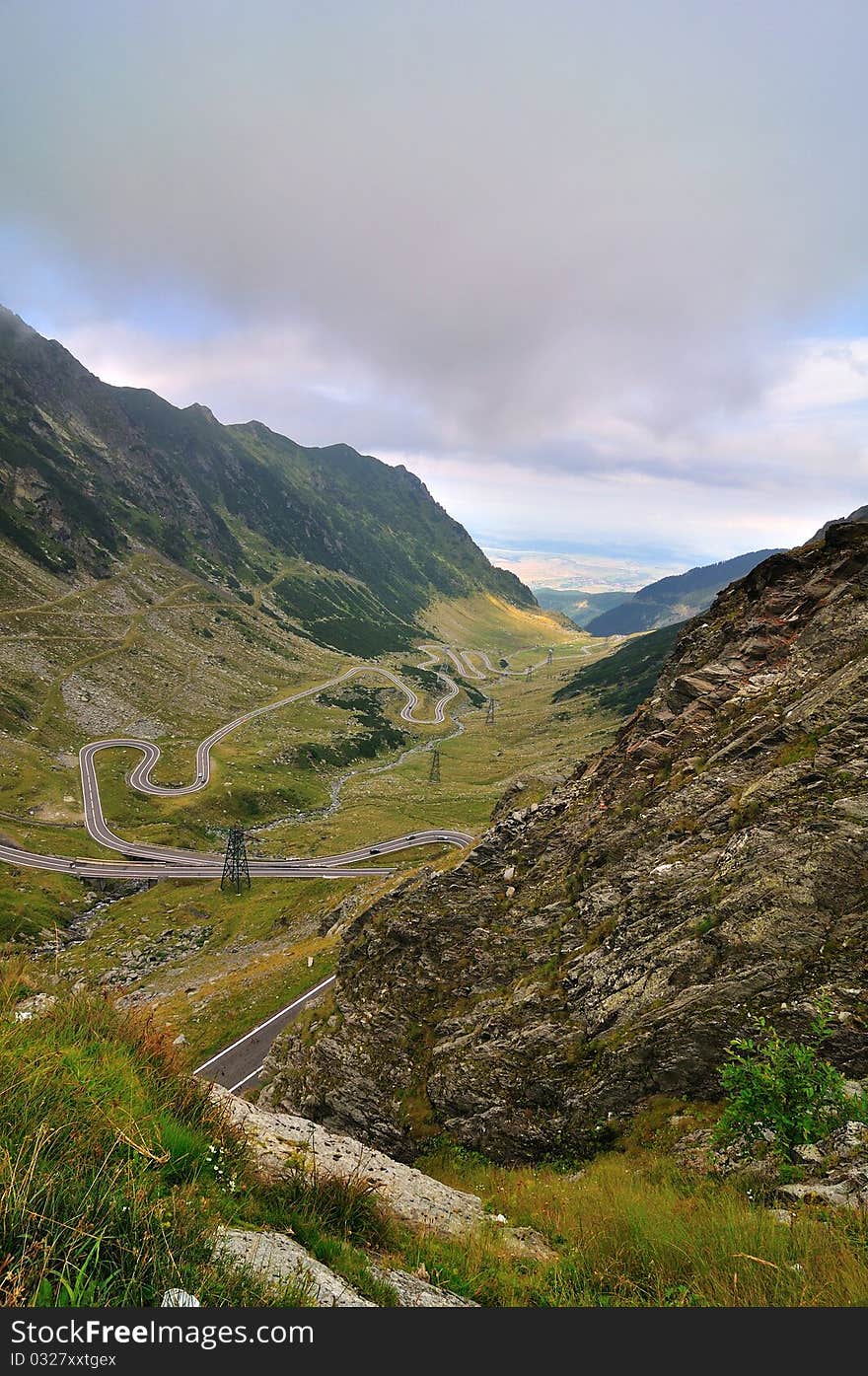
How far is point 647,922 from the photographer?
51.1 feet

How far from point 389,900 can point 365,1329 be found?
24.1 m


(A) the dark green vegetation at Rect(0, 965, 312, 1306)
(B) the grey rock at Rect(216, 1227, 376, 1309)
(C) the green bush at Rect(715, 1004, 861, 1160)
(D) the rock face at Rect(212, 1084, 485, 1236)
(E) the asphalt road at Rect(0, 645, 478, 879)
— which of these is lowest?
(E) the asphalt road at Rect(0, 645, 478, 879)

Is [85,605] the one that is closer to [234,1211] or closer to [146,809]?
[146,809]

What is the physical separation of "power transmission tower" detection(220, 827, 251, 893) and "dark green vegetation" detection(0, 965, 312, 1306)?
70.1 meters

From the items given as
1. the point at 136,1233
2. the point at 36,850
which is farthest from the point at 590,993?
the point at 36,850

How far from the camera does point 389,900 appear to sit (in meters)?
27.1

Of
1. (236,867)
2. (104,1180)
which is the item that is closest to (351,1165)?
(104,1180)

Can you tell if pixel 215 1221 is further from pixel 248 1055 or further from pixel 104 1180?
pixel 248 1055

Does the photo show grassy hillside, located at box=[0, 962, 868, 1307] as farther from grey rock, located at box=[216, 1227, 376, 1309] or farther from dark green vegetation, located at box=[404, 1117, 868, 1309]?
grey rock, located at box=[216, 1227, 376, 1309]

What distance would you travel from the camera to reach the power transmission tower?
71.8 meters

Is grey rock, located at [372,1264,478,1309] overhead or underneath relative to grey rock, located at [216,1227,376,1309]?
underneath

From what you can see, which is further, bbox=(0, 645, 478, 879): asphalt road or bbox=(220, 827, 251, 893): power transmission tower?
bbox=(0, 645, 478, 879): asphalt road

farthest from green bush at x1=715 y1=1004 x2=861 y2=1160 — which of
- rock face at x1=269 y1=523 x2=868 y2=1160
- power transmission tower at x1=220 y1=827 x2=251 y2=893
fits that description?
power transmission tower at x1=220 y1=827 x2=251 y2=893

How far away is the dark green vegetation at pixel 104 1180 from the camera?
11.5 ft
